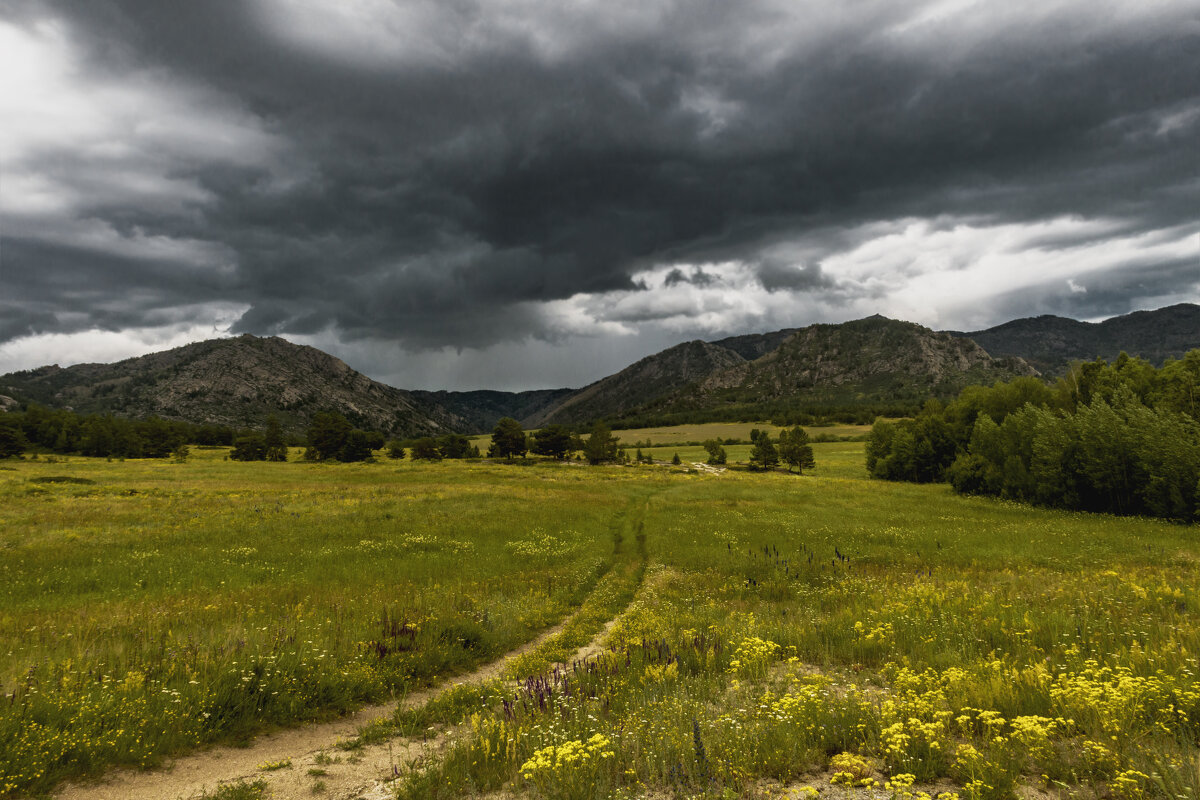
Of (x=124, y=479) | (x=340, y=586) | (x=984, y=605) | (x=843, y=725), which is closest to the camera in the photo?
(x=843, y=725)

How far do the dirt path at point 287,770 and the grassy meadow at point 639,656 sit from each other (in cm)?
47

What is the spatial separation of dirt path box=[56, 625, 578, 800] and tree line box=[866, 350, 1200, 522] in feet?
193

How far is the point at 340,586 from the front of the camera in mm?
18547

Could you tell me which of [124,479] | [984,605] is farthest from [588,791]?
[124,479]

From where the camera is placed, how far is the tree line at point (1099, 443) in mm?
41875

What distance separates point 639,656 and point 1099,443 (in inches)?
2225

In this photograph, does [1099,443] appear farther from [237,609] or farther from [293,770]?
[237,609]

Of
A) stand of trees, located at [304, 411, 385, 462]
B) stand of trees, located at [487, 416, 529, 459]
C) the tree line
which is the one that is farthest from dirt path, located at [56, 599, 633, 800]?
stand of trees, located at [304, 411, 385, 462]

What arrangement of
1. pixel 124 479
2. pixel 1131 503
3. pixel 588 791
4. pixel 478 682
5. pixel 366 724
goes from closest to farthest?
pixel 588 791 → pixel 366 724 → pixel 478 682 → pixel 1131 503 → pixel 124 479

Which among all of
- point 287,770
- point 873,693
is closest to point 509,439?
point 287,770

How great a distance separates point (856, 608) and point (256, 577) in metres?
22.1

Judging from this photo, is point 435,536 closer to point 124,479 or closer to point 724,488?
point 724,488

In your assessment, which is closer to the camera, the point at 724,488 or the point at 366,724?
the point at 366,724

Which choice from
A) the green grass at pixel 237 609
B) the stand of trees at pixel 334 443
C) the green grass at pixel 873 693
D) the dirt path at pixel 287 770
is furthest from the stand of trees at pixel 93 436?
the green grass at pixel 873 693
